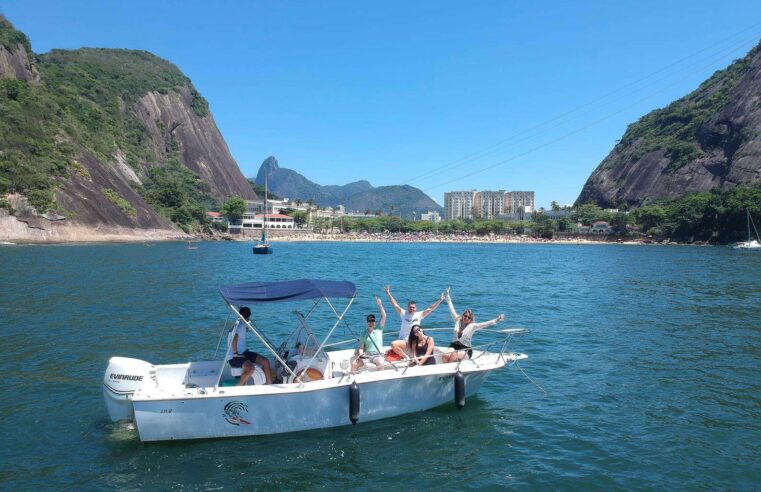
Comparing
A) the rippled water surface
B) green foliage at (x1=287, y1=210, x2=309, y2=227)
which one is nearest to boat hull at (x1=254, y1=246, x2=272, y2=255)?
the rippled water surface

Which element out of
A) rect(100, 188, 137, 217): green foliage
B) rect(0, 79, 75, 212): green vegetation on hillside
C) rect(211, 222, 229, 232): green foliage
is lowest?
rect(211, 222, 229, 232): green foliage

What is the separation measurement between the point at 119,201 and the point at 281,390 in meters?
83.6

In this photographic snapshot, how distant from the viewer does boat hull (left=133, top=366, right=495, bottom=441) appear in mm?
9102

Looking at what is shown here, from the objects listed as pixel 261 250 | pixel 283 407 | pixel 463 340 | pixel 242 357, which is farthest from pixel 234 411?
pixel 261 250

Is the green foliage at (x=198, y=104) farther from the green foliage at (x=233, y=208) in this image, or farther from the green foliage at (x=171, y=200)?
the green foliage at (x=171, y=200)

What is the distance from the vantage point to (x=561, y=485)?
329 inches

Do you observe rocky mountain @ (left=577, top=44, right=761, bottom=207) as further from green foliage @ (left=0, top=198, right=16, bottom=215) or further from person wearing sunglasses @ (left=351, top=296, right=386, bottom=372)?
green foliage @ (left=0, top=198, right=16, bottom=215)

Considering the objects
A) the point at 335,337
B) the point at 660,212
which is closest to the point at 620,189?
the point at 660,212

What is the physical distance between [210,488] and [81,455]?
9.15 ft

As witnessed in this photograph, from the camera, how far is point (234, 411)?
371 inches

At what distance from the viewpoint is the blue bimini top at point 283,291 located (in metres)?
9.95

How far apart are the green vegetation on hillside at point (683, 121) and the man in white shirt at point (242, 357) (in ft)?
508

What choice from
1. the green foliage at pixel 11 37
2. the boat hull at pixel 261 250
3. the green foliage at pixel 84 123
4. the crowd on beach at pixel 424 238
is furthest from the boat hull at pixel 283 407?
the crowd on beach at pixel 424 238

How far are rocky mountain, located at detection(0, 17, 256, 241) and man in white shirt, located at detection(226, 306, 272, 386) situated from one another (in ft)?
218
